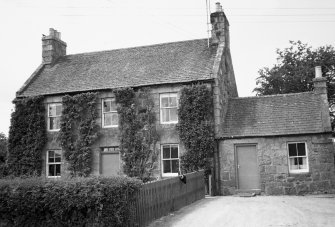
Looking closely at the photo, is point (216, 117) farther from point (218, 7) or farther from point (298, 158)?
point (218, 7)

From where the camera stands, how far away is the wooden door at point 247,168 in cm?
1888

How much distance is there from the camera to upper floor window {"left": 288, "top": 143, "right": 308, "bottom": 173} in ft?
59.8

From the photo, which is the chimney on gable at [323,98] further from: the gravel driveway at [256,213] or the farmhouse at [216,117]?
the gravel driveway at [256,213]

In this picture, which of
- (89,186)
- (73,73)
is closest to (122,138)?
(73,73)

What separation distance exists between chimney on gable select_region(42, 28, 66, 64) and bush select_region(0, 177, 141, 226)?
55.8 feet

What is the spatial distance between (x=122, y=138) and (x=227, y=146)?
229 inches

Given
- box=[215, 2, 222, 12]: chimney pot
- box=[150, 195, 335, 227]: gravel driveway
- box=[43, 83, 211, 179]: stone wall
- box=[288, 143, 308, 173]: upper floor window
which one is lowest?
box=[150, 195, 335, 227]: gravel driveway

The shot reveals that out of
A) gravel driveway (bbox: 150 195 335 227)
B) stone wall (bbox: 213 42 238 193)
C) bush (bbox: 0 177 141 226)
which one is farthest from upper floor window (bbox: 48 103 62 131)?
bush (bbox: 0 177 141 226)

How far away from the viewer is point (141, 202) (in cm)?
1080

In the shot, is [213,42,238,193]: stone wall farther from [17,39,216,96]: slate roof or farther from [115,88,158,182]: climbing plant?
[115,88,158,182]: climbing plant

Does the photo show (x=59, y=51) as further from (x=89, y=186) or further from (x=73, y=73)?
(x=89, y=186)

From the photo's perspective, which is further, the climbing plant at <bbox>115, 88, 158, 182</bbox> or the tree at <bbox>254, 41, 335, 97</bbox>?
the tree at <bbox>254, 41, 335, 97</bbox>

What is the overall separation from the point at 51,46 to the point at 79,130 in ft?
27.1

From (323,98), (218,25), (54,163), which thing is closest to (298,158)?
(323,98)
